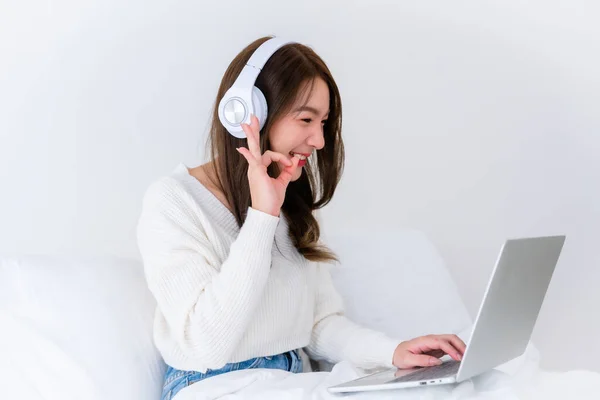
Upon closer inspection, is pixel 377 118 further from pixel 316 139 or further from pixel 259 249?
pixel 259 249

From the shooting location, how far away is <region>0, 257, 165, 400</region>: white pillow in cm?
154

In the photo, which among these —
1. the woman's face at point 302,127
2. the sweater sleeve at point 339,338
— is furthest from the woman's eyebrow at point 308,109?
the sweater sleeve at point 339,338

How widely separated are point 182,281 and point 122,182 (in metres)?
0.80

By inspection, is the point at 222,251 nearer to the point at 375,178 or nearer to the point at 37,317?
the point at 37,317

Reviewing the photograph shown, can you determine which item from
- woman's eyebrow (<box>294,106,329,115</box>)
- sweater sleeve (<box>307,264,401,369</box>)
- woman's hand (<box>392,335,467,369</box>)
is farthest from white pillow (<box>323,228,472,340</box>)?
woman's eyebrow (<box>294,106,329,115</box>)

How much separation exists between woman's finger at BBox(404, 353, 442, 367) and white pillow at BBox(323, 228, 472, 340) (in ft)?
1.23

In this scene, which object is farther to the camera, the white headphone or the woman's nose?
the woman's nose

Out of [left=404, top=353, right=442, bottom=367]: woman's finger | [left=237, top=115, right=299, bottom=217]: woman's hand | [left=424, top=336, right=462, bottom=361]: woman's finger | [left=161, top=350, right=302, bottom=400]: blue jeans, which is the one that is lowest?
[left=161, top=350, right=302, bottom=400]: blue jeans

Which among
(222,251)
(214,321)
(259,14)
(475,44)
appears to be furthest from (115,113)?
(475,44)

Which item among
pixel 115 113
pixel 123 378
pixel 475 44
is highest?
pixel 475 44

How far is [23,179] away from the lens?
6.84 feet

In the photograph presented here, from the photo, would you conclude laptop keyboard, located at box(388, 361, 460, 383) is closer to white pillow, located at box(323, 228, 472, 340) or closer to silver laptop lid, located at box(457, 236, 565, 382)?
silver laptop lid, located at box(457, 236, 565, 382)

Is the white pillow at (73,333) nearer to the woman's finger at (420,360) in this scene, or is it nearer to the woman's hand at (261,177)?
the woman's hand at (261,177)

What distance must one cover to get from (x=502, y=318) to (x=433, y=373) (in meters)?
0.15
